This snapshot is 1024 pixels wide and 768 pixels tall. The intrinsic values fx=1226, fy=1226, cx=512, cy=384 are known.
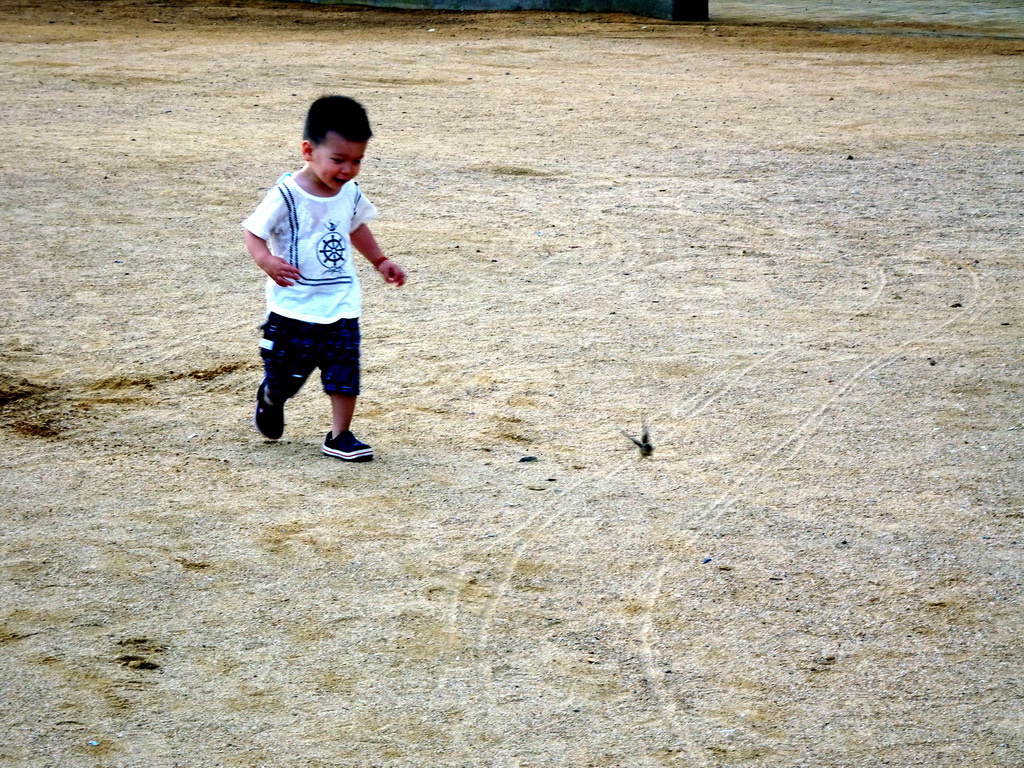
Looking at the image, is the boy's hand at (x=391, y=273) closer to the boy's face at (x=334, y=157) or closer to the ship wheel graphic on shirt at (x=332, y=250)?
the ship wheel graphic on shirt at (x=332, y=250)

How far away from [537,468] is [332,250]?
1.03 m

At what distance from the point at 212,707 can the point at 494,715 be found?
0.66 meters

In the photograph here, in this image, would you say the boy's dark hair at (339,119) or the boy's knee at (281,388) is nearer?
the boy's dark hair at (339,119)

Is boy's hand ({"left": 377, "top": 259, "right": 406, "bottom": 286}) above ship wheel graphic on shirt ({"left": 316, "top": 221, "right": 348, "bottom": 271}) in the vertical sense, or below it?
below

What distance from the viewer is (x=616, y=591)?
340cm

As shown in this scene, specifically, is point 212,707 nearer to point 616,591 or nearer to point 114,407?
point 616,591

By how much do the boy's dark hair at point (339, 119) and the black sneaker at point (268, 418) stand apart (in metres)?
0.95

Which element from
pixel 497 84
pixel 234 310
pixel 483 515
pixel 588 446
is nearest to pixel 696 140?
pixel 497 84

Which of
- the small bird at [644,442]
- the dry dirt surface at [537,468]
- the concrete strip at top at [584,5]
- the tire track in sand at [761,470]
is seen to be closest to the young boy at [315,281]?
the dry dirt surface at [537,468]

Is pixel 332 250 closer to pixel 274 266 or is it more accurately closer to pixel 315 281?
pixel 315 281

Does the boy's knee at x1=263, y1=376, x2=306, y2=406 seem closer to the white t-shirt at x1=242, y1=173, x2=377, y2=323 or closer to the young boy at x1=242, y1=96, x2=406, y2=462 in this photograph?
the young boy at x1=242, y1=96, x2=406, y2=462

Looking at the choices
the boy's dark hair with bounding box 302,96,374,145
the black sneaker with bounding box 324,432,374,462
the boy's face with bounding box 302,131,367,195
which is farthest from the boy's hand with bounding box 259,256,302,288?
the black sneaker with bounding box 324,432,374,462

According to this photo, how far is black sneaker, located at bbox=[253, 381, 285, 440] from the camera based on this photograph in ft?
14.3

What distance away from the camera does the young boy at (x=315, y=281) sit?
13.5 ft
